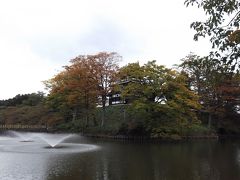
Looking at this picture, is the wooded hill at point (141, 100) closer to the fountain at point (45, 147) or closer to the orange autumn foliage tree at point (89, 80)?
the orange autumn foliage tree at point (89, 80)

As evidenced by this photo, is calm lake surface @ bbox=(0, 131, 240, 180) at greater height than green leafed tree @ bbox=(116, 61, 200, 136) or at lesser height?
lesser

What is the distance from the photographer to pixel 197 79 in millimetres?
42531

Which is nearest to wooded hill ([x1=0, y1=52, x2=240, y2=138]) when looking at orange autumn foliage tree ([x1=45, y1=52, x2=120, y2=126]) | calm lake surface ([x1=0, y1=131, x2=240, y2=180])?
orange autumn foliage tree ([x1=45, y1=52, x2=120, y2=126])

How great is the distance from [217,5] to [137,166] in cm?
1216

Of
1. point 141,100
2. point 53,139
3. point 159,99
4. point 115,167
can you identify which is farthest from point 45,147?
point 159,99

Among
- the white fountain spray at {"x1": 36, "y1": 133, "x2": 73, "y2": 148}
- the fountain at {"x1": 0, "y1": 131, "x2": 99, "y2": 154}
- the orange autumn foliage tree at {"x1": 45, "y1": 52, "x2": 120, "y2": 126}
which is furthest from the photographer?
the orange autumn foliage tree at {"x1": 45, "y1": 52, "x2": 120, "y2": 126}

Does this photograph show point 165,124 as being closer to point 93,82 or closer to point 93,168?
point 93,82

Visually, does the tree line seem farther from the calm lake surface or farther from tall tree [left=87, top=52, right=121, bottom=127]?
the calm lake surface

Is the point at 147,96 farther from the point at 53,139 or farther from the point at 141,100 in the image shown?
the point at 53,139

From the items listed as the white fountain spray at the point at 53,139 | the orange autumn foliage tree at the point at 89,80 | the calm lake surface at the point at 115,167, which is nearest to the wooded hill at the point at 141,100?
the orange autumn foliage tree at the point at 89,80

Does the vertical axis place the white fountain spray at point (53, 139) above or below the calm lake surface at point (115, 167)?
above

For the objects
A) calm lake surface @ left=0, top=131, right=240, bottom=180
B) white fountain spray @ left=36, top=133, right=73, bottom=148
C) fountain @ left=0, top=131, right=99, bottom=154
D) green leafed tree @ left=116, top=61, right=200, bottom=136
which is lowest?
calm lake surface @ left=0, top=131, right=240, bottom=180

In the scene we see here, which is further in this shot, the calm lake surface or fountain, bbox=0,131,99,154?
fountain, bbox=0,131,99,154

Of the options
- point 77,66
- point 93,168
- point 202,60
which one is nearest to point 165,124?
point 77,66
